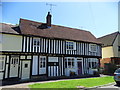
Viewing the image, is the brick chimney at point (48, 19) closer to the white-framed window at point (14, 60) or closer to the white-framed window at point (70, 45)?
the white-framed window at point (70, 45)

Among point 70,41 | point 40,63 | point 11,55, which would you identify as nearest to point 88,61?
point 70,41

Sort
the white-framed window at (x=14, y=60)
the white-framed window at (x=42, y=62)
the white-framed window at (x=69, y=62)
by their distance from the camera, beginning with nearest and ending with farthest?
the white-framed window at (x=14, y=60)
the white-framed window at (x=42, y=62)
the white-framed window at (x=69, y=62)

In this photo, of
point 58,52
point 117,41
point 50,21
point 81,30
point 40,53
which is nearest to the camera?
point 40,53

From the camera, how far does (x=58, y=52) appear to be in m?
15.8

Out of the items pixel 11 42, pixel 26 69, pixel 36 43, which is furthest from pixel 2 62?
pixel 36 43

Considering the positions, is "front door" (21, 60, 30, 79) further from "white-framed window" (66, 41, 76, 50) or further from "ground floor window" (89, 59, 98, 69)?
"ground floor window" (89, 59, 98, 69)

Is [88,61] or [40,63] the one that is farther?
[88,61]

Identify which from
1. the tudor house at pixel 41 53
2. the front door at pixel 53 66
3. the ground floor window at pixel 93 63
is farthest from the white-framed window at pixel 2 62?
the ground floor window at pixel 93 63

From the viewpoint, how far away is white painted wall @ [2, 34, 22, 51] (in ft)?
41.8

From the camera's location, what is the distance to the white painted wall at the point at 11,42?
1274 centimetres

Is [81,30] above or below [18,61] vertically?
above

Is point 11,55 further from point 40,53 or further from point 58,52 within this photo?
point 58,52

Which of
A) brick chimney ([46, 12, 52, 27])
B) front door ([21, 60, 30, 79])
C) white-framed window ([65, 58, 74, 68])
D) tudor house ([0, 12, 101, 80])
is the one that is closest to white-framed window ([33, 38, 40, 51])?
tudor house ([0, 12, 101, 80])

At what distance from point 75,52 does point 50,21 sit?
6.41m
